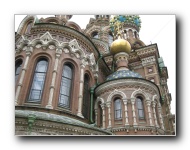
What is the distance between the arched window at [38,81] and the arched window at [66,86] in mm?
642

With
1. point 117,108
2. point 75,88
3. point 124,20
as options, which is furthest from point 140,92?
point 124,20

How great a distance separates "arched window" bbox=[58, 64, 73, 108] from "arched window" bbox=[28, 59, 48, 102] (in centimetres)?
64

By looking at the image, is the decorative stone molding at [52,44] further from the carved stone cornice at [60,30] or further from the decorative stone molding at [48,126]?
the decorative stone molding at [48,126]

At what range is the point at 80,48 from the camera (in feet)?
28.1

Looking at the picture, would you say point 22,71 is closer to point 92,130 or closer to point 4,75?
point 4,75

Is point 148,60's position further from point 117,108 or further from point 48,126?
point 48,126

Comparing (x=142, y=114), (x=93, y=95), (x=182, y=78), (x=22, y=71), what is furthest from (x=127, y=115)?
(x=22, y=71)

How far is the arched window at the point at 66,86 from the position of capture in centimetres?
748

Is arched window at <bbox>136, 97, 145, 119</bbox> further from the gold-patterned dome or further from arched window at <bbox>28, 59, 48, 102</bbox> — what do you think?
arched window at <bbox>28, 59, 48, 102</bbox>

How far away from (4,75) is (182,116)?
441cm

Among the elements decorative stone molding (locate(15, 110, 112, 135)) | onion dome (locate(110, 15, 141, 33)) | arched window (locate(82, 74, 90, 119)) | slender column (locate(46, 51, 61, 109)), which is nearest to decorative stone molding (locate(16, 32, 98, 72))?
slender column (locate(46, 51, 61, 109))

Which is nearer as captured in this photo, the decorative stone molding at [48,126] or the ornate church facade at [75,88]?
the decorative stone molding at [48,126]

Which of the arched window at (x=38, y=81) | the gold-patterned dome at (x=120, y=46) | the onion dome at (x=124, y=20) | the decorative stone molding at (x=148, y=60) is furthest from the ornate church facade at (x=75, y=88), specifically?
the decorative stone molding at (x=148, y=60)

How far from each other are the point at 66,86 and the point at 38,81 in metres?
0.94
